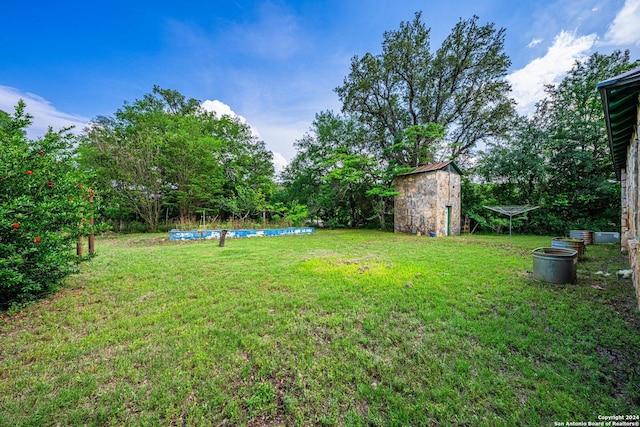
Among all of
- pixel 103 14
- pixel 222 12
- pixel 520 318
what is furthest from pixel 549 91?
pixel 103 14

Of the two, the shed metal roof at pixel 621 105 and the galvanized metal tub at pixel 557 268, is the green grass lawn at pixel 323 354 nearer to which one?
the galvanized metal tub at pixel 557 268

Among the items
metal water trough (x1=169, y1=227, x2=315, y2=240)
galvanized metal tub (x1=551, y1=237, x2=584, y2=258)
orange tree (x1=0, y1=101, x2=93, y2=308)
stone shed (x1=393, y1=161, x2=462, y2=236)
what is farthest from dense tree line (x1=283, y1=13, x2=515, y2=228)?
orange tree (x1=0, y1=101, x2=93, y2=308)

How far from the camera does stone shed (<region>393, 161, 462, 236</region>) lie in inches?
463

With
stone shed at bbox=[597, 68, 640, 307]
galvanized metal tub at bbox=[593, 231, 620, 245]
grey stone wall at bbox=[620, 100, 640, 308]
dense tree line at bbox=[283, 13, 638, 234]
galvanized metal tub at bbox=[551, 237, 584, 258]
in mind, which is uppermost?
dense tree line at bbox=[283, 13, 638, 234]

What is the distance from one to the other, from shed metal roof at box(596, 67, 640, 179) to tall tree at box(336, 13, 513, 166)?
28.3 feet

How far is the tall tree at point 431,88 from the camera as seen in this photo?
43.7 feet

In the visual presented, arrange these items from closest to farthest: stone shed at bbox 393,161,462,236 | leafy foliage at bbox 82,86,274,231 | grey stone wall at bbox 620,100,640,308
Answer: grey stone wall at bbox 620,100,640,308
stone shed at bbox 393,161,462,236
leafy foliage at bbox 82,86,274,231

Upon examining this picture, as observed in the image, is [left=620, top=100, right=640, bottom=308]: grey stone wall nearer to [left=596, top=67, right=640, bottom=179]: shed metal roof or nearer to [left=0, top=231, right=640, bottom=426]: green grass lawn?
[left=596, top=67, right=640, bottom=179]: shed metal roof

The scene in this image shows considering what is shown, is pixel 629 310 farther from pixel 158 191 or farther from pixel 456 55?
pixel 158 191

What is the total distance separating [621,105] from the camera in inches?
125

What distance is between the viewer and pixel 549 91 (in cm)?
1205

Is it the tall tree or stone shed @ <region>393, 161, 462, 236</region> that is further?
the tall tree

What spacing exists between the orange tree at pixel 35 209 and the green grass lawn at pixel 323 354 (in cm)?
51

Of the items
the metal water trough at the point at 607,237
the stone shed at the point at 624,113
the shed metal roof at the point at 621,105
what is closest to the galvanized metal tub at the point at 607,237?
the metal water trough at the point at 607,237
